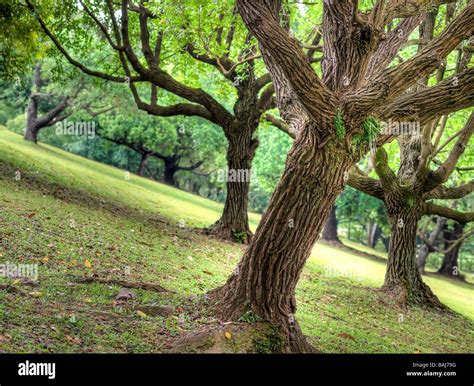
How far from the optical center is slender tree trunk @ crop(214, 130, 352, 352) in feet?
26.3

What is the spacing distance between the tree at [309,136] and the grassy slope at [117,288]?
1178 mm

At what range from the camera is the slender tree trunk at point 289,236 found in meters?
8.01

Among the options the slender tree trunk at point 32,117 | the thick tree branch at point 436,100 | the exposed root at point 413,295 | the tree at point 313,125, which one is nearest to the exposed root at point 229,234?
the exposed root at point 413,295

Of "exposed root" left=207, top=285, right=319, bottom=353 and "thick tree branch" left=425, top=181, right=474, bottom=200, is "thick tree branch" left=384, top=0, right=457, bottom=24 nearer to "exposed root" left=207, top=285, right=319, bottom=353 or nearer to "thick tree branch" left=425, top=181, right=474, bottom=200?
"exposed root" left=207, top=285, right=319, bottom=353

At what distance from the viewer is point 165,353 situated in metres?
7.22

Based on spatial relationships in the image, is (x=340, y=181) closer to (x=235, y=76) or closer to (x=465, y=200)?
(x=235, y=76)

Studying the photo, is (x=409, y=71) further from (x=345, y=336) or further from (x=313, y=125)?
(x=345, y=336)

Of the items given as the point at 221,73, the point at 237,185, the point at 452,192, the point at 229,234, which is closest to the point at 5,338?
the point at 229,234

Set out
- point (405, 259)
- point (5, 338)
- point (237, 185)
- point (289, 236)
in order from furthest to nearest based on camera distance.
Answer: point (237, 185) < point (405, 259) < point (289, 236) < point (5, 338)

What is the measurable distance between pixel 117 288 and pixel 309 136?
14.3ft

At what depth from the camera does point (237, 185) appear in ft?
66.4

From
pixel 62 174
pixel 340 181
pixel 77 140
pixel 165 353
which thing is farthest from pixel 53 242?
pixel 77 140
